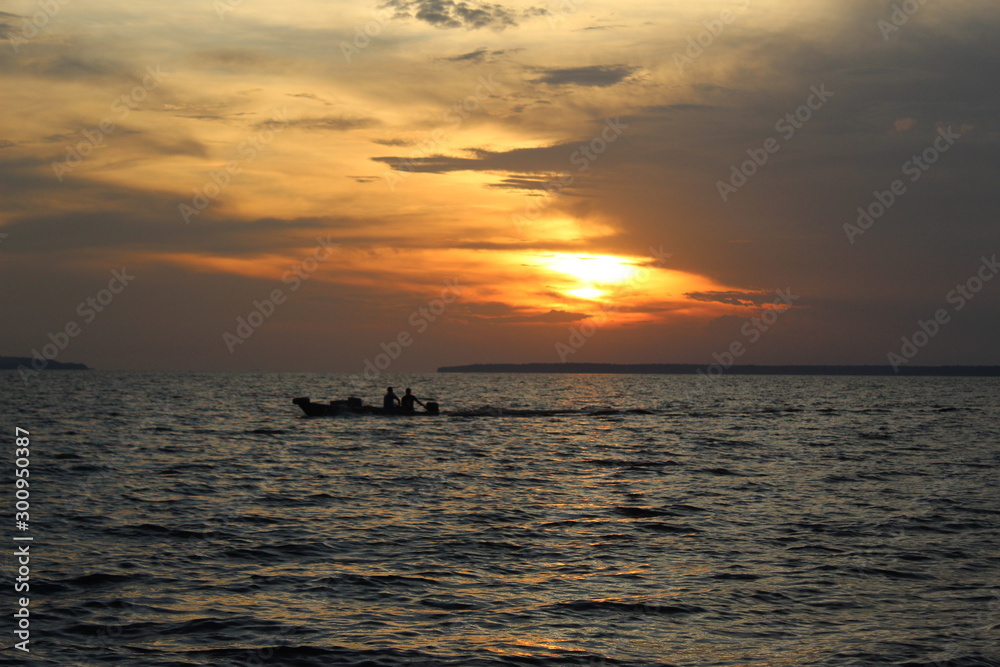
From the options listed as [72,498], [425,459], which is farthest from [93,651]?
[425,459]

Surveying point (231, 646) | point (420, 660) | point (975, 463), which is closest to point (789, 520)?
point (420, 660)

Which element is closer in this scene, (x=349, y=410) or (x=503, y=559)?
(x=503, y=559)

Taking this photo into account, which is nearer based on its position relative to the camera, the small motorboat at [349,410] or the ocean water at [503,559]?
the ocean water at [503,559]

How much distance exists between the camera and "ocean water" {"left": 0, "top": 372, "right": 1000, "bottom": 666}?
12977 millimetres

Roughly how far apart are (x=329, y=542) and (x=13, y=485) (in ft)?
48.4

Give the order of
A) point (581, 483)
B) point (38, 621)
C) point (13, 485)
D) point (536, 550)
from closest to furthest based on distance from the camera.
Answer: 1. point (38, 621)
2. point (536, 550)
3. point (13, 485)
4. point (581, 483)

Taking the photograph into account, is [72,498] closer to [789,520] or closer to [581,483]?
[581,483]

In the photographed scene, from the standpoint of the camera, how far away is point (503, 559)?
18.4m

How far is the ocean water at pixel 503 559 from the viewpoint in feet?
42.6

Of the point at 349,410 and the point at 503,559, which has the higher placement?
the point at 349,410

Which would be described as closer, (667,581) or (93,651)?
(93,651)

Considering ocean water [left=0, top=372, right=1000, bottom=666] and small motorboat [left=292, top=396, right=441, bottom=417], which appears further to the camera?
small motorboat [left=292, top=396, right=441, bottom=417]

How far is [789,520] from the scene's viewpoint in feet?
77.7

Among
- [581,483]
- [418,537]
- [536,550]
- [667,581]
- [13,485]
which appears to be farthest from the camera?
[581,483]
